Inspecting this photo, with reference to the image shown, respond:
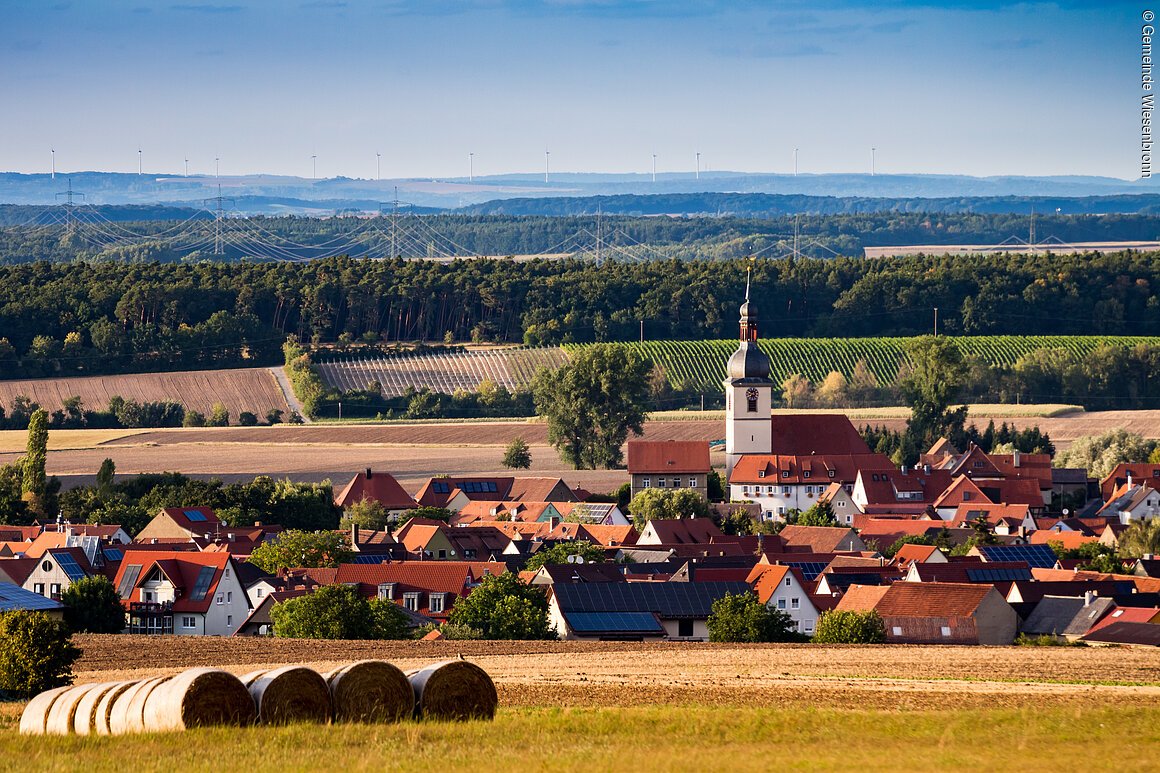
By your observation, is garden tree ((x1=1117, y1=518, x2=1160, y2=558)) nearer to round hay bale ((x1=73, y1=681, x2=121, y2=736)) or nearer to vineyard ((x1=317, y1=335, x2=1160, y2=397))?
round hay bale ((x1=73, y1=681, x2=121, y2=736))

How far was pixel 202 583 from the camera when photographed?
52.1m

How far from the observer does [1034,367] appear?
12506 centimetres

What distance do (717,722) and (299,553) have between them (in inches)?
1389

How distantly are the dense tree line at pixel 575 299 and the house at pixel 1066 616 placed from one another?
88.3 metres

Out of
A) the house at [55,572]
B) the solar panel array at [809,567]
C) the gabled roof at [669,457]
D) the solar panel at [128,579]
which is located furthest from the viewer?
the gabled roof at [669,457]

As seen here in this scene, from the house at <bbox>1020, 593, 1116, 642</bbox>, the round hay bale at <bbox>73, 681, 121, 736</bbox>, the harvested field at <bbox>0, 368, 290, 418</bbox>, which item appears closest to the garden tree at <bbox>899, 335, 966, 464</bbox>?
the harvested field at <bbox>0, 368, 290, 418</bbox>

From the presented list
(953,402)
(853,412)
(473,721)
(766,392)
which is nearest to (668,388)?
(853,412)

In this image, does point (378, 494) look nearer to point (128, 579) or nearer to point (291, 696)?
point (128, 579)

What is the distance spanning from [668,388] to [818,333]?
27.6 m

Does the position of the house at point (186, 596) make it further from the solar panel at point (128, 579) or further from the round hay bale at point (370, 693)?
the round hay bale at point (370, 693)

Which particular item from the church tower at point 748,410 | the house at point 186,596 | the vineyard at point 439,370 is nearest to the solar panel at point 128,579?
the house at point 186,596

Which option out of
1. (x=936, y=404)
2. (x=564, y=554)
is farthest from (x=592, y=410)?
(x=564, y=554)

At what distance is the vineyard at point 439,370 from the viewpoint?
124 m

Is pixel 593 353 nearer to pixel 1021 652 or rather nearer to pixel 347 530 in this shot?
pixel 347 530
